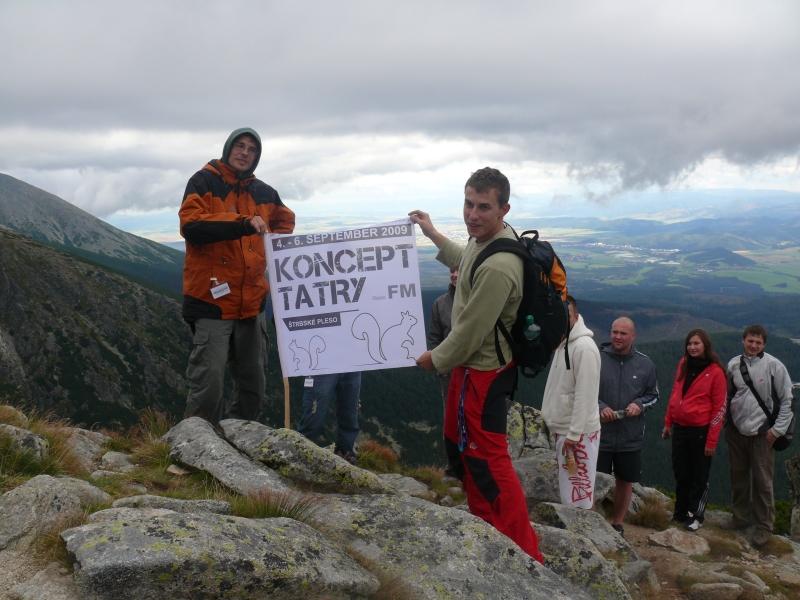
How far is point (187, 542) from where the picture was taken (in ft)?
11.8

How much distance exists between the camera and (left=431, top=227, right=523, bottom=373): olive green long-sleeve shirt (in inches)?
191

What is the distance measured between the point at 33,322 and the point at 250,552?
121 meters

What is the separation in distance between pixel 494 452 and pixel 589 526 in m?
2.97

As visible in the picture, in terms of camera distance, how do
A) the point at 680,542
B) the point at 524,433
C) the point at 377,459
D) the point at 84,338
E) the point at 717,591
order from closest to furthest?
the point at 717,591, the point at 680,542, the point at 377,459, the point at 524,433, the point at 84,338

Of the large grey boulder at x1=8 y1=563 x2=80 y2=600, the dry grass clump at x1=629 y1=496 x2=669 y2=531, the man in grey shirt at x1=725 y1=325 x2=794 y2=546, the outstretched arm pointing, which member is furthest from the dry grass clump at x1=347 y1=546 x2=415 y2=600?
the man in grey shirt at x1=725 y1=325 x2=794 y2=546

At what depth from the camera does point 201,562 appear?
3.48m

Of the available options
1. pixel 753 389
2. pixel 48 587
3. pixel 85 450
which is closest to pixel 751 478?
pixel 753 389

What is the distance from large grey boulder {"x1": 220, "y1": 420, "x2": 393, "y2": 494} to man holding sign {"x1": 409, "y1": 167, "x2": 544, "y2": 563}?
4.14ft

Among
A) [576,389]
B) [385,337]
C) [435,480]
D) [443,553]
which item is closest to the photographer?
[443,553]

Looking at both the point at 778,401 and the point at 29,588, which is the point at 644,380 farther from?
the point at 29,588

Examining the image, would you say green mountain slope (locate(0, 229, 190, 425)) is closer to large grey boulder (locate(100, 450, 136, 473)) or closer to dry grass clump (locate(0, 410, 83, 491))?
large grey boulder (locate(100, 450, 136, 473))

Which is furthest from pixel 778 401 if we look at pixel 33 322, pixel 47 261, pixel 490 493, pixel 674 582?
pixel 47 261

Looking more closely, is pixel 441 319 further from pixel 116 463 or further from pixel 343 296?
pixel 116 463

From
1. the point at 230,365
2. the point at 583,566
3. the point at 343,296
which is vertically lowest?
the point at 583,566
